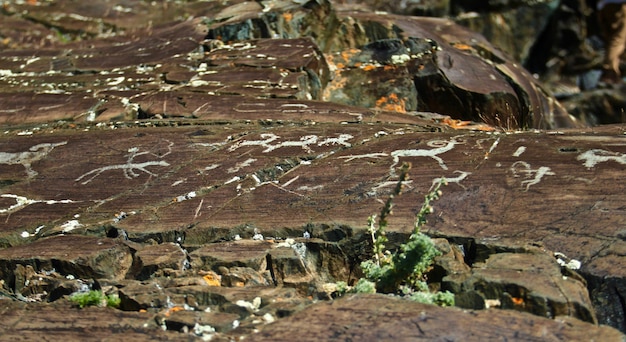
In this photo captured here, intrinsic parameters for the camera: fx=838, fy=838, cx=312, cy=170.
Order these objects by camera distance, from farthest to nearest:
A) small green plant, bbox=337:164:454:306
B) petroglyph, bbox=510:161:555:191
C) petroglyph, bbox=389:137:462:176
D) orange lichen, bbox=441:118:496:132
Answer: orange lichen, bbox=441:118:496:132
petroglyph, bbox=389:137:462:176
petroglyph, bbox=510:161:555:191
small green plant, bbox=337:164:454:306

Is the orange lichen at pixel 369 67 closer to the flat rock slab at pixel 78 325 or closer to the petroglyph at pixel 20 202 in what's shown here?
the petroglyph at pixel 20 202

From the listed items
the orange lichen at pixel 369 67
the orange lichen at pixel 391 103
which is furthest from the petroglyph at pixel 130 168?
the orange lichen at pixel 369 67

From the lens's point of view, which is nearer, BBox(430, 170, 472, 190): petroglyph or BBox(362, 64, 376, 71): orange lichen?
BBox(430, 170, 472, 190): petroglyph

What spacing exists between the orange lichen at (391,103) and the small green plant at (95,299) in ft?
15.0

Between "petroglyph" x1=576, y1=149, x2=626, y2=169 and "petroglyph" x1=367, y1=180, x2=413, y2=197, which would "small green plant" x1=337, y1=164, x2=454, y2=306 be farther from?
"petroglyph" x1=576, y1=149, x2=626, y2=169

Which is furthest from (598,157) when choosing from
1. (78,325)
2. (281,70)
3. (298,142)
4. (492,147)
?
(281,70)

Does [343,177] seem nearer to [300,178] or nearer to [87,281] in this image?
[300,178]

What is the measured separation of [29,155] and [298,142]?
2.10 meters

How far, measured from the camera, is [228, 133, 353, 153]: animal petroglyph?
19.7 ft

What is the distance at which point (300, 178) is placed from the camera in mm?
5469

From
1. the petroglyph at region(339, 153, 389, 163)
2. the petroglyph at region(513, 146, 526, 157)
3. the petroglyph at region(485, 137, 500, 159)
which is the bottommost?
the petroglyph at region(339, 153, 389, 163)

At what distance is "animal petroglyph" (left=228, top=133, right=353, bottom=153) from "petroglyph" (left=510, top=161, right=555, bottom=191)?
1281 millimetres

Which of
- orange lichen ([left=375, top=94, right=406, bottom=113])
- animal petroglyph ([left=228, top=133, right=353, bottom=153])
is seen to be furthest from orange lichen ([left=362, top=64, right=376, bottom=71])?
animal petroglyph ([left=228, top=133, right=353, bottom=153])

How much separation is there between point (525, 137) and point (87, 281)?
3029 mm
